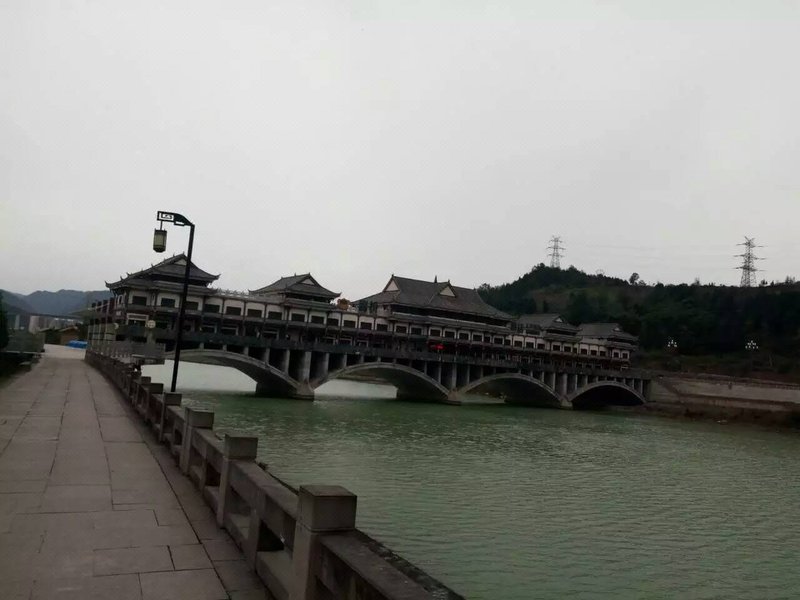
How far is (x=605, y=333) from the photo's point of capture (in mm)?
84375

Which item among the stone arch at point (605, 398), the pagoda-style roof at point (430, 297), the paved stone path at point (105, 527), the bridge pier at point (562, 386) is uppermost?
the pagoda-style roof at point (430, 297)

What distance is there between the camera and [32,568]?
520 cm

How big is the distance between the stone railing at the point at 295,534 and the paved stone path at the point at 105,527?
0.24m

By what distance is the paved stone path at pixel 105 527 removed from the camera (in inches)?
197

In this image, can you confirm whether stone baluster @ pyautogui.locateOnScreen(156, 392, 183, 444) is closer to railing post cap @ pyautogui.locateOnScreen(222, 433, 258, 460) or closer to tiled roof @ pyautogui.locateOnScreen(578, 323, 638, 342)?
railing post cap @ pyautogui.locateOnScreen(222, 433, 258, 460)

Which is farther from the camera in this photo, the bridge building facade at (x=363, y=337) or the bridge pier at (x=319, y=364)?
the bridge pier at (x=319, y=364)

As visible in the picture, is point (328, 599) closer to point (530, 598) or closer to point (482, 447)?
point (530, 598)

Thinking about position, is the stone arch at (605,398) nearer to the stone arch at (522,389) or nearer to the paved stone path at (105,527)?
the stone arch at (522,389)

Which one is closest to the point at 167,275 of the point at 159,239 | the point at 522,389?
the point at 159,239

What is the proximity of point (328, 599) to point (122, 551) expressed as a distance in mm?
2739

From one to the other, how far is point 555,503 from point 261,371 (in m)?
34.9

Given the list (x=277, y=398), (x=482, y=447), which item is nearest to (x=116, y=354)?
(x=277, y=398)

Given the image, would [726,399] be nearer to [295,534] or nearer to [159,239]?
[159,239]

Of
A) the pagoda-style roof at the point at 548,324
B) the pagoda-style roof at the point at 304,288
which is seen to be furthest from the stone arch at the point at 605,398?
the pagoda-style roof at the point at 304,288
